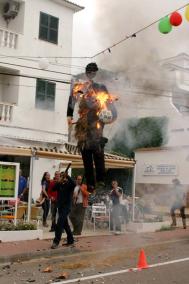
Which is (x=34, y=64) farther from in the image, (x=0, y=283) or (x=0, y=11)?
(x=0, y=283)

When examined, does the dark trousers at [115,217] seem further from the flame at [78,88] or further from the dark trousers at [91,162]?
the flame at [78,88]

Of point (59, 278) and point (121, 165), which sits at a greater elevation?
point (121, 165)

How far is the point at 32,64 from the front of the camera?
19.1 meters

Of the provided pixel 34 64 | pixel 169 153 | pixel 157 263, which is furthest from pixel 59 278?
pixel 34 64

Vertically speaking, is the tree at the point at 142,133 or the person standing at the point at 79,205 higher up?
the tree at the point at 142,133

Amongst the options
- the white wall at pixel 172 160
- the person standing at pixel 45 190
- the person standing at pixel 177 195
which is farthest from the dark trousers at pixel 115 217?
the person standing at pixel 45 190

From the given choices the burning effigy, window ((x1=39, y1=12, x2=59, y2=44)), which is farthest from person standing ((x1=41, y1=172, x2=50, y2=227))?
window ((x1=39, y1=12, x2=59, y2=44))

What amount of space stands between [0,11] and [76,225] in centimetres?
975

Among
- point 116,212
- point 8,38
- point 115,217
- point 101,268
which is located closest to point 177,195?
point 116,212

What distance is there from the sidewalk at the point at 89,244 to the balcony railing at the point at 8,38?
28.2 feet

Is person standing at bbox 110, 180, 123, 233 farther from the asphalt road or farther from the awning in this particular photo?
the asphalt road

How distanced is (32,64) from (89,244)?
29.8ft

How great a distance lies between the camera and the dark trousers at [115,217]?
1529 cm

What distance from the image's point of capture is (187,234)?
15.3 meters
